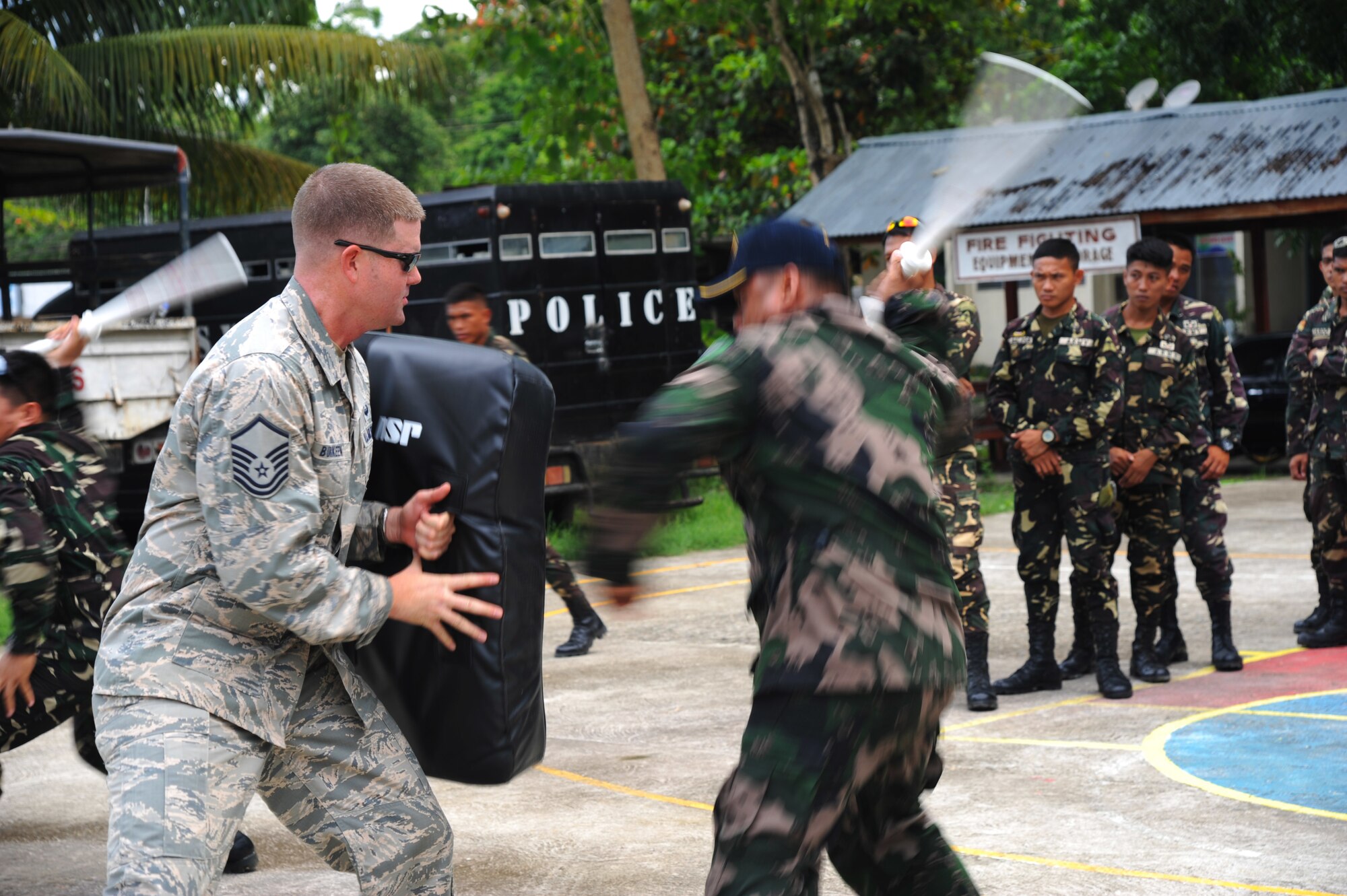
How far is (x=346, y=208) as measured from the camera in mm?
3027

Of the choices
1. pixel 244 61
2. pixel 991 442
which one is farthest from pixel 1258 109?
pixel 244 61

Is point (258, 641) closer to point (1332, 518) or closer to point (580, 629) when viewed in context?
point (580, 629)

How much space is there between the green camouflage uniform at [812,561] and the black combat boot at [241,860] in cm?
255

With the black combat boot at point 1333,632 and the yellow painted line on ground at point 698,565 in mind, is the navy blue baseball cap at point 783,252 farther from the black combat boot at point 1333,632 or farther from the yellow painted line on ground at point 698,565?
the yellow painted line on ground at point 698,565

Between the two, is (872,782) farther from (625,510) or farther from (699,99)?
(699,99)

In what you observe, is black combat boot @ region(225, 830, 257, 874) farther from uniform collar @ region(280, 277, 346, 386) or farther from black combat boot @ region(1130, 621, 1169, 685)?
black combat boot @ region(1130, 621, 1169, 685)

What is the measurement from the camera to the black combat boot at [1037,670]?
7035mm

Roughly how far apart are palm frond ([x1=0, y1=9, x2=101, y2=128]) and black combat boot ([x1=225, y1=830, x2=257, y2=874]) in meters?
10.6

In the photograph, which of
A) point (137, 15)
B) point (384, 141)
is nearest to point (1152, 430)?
point (137, 15)

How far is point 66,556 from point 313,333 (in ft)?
5.80

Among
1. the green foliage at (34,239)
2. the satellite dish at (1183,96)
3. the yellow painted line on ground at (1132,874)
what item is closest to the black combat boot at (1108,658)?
the yellow painted line on ground at (1132,874)

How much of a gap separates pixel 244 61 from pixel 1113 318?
10.8 meters

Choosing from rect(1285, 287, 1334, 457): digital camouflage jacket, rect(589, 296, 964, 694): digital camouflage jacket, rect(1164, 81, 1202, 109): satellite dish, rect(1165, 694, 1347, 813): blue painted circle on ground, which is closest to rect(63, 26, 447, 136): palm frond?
rect(1164, 81, 1202, 109): satellite dish

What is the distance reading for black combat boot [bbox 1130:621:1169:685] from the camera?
7.10 meters
